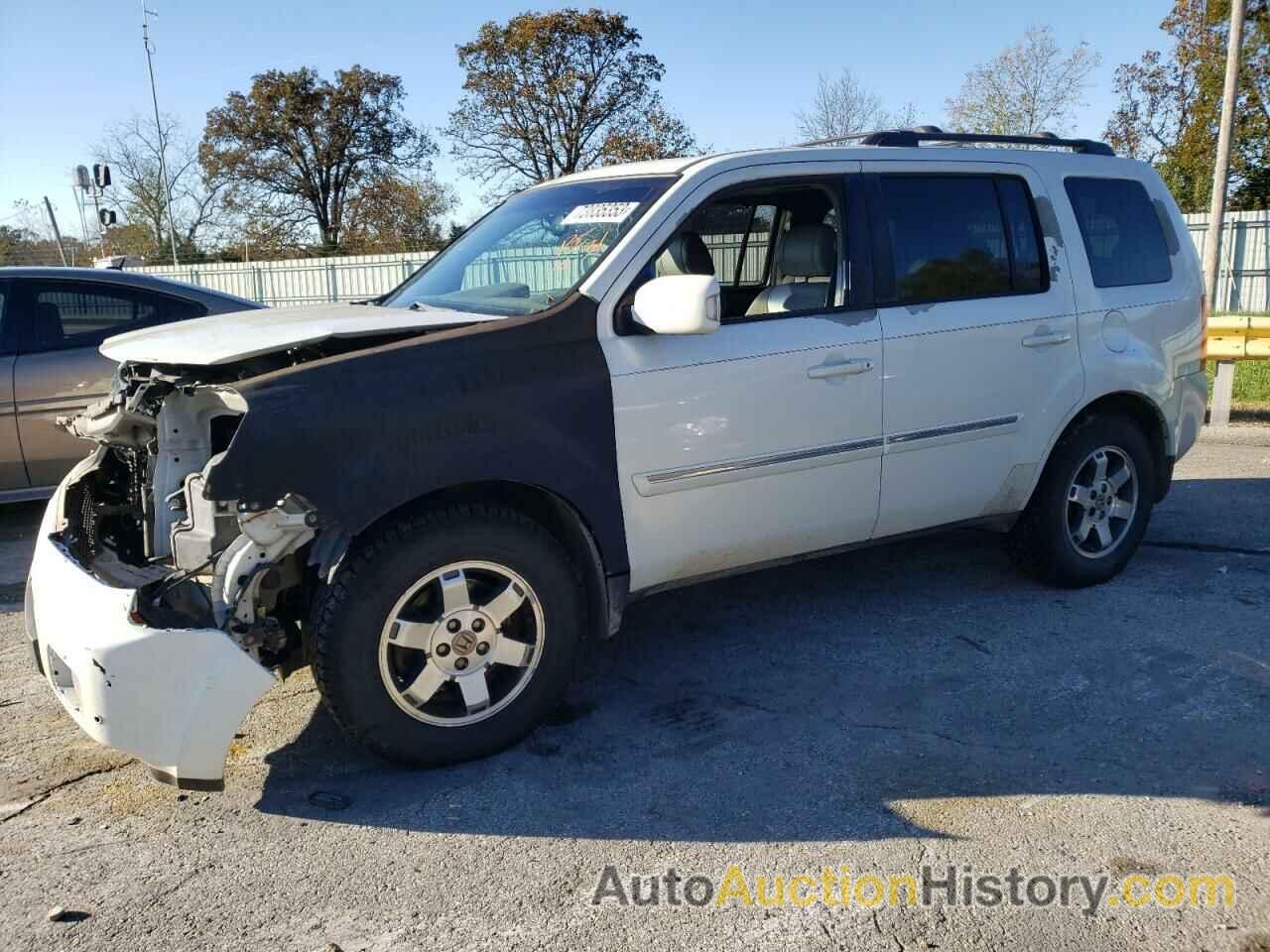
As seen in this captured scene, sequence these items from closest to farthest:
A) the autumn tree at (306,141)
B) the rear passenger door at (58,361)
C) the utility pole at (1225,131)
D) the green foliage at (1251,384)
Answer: the rear passenger door at (58,361) → the green foliage at (1251,384) → the utility pole at (1225,131) → the autumn tree at (306,141)

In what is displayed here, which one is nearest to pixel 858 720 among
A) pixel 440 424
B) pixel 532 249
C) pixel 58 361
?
pixel 440 424

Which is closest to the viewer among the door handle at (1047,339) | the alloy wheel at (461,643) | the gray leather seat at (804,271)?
the alloy wheel at (461,643)

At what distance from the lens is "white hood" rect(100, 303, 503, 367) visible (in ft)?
11.0

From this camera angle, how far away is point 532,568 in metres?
3.53

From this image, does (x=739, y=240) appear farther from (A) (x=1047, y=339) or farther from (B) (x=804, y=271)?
(A) (x=1047, y=339)

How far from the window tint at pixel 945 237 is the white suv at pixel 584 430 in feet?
0.05

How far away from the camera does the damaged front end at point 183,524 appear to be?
315 cm

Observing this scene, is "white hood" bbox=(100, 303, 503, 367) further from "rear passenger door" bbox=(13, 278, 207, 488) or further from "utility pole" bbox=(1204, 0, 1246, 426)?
"utility pole" bbox=(1204, 0, 1246, 426)

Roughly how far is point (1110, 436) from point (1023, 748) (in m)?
2.06

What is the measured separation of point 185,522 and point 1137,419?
14.3 feet

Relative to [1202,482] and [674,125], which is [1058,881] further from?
[674,125]

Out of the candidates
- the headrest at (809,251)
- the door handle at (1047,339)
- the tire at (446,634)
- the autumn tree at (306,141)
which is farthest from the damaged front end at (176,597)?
the autumn tree at (306,141)

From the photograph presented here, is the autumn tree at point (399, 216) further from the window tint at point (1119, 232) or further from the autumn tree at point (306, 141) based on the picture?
the window tint at point (1119, 232)

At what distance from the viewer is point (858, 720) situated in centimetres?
387
